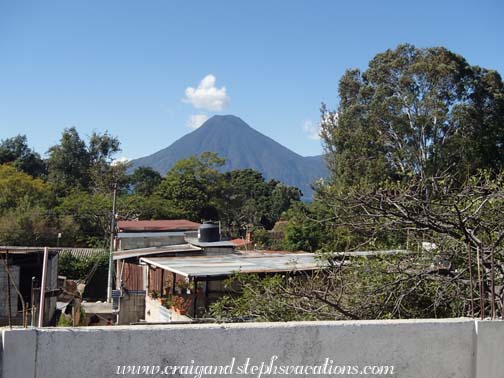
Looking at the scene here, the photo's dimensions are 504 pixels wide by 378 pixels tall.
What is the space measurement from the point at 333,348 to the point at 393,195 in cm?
266

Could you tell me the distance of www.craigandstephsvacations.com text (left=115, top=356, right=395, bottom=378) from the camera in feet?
11.6

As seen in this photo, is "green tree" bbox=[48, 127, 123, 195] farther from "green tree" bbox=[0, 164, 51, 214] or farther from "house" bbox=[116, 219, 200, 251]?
"house" bbox=[116, 219, 200, 251]

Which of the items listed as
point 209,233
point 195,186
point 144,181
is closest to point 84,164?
point 144,181

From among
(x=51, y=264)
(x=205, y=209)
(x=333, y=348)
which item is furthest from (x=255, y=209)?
(x=333, y=348)

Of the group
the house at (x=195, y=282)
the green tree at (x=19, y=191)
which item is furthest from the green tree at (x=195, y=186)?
the house at (x=195, y=282)

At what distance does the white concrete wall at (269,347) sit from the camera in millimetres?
3408

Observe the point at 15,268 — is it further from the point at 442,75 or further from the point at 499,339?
the point at 442,75

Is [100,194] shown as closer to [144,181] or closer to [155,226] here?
[144,181]

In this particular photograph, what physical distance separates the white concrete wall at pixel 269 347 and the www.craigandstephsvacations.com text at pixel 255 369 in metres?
0.02

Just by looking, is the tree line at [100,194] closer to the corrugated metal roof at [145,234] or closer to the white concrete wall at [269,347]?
the corrugated metal roof at [145,234]

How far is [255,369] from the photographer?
12.0 ft

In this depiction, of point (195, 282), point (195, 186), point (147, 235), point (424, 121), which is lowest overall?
point (147, 235)

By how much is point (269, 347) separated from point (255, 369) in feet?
0.56

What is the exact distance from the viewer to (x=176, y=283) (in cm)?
1105
